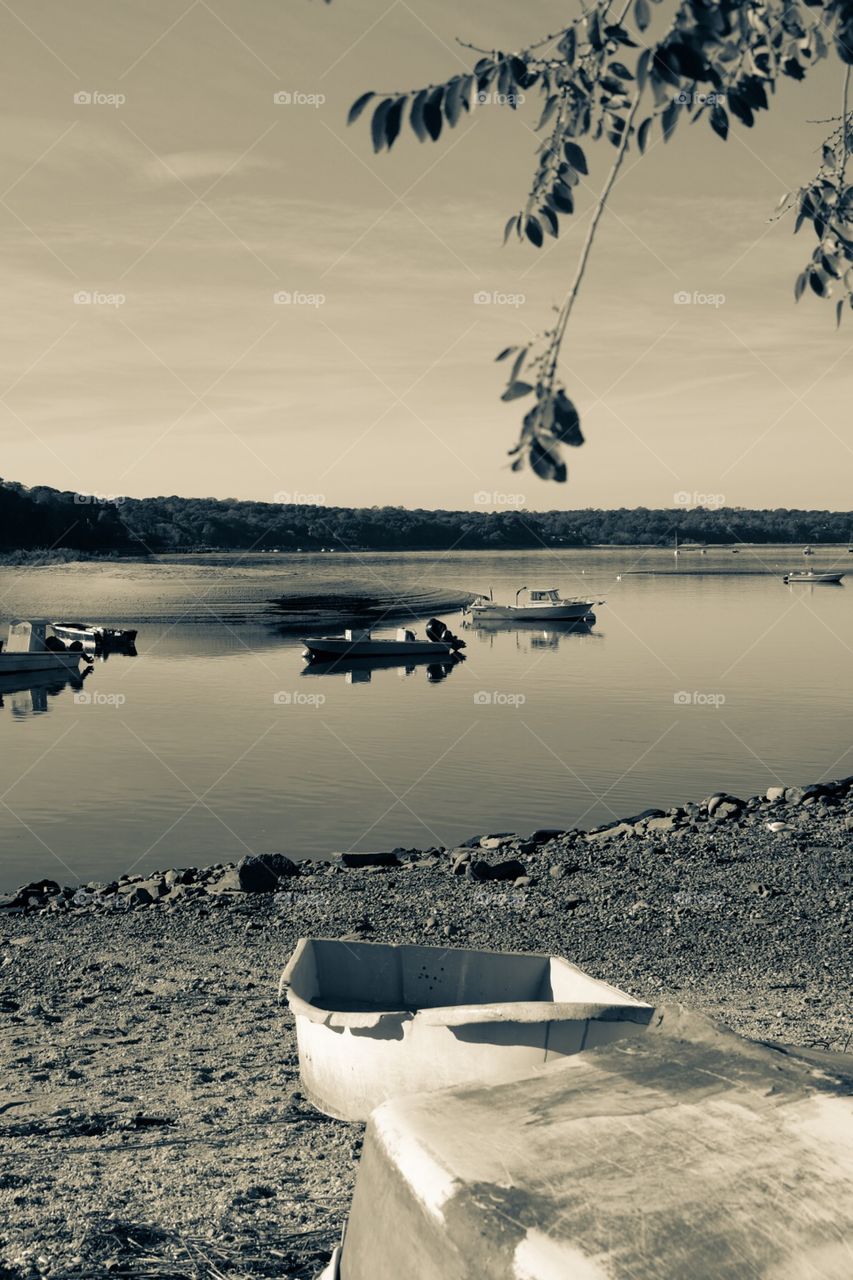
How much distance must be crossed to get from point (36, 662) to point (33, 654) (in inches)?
14.3

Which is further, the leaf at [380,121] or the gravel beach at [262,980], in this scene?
the gravel beach at [262,980]

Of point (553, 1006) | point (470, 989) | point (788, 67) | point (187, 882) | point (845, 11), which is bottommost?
point (187, 882)

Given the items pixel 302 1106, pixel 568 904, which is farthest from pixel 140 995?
pixel 568 904

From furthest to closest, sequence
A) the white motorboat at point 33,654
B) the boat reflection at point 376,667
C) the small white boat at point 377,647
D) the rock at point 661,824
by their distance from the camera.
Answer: the small white boat at point 377,647 < the boat reflection at point 376,667 < the white motorboat at point 33,654 < the rock at point 661,824

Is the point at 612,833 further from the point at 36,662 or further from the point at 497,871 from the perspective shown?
the point at 36,662

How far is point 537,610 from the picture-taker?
223ft

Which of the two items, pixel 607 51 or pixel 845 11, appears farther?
pixel 607 51

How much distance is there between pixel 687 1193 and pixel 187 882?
1372cm

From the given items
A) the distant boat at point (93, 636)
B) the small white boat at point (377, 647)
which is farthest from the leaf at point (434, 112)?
the distant boat at point (93, 636)

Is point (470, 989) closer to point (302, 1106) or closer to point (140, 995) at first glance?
point (302, 1106)

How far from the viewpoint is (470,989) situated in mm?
8055

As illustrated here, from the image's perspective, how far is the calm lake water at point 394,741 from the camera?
2184 centimetres

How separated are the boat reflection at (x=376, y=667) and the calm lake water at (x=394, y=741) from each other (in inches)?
22.8

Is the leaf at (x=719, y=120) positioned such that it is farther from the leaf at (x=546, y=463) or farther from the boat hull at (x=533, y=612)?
the boat hull at (x=533, y=612)
